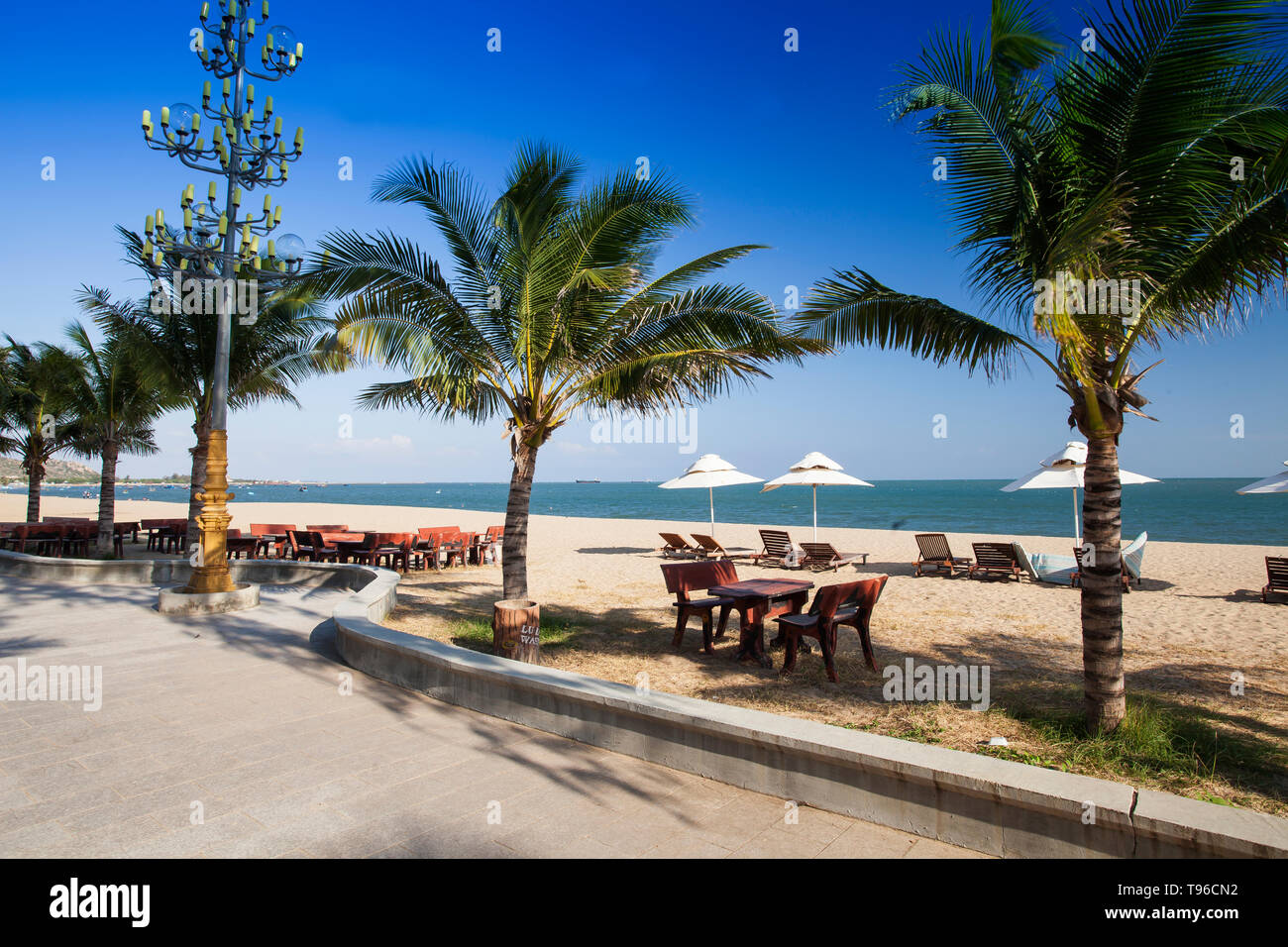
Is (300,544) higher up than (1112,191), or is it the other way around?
(1112,191)

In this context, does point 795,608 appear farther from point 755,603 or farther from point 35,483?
point 35,483

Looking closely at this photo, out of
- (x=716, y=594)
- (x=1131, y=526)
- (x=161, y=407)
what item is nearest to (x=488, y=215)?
(x=716, y=594)

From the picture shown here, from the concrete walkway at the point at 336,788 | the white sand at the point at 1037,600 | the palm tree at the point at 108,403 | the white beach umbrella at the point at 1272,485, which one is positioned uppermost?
the palm tree at the point at 108,403

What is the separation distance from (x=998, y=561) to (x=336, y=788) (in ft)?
43.4

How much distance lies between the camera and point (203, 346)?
11758 mm

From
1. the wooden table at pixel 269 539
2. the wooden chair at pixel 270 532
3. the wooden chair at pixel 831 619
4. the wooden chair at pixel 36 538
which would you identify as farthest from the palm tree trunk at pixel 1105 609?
the wooden chair at pixel 36 538

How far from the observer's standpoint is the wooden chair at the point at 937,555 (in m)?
14.4

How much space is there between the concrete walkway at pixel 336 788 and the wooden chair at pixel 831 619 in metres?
2.91

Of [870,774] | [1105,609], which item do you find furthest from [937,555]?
[870,774]

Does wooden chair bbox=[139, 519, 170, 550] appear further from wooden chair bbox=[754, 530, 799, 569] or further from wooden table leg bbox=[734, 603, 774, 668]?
wooden table leg bbox=[734, 603, 774, 668]

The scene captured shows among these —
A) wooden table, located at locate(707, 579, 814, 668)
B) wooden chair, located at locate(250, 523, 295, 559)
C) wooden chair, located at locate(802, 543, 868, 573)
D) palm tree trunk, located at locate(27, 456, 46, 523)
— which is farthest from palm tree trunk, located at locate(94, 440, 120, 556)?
wooden chair, located at locate(802, 543, 868, 573)

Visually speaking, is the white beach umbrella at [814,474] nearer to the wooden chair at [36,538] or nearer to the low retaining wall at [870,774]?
the low retaining wall at [870,774]
